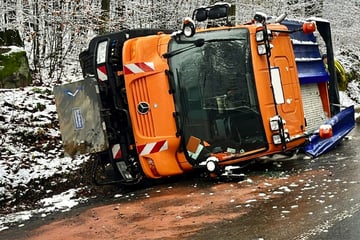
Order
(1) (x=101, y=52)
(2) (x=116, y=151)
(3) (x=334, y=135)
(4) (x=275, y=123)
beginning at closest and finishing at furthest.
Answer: (4) (x=275, y=123), (2) (x=116, y=151), (1) (x=101, y=52), (3) (x=334, y=135)

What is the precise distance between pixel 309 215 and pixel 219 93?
2143mm

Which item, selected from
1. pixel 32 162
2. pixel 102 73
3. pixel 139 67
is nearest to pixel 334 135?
pixel 139 67

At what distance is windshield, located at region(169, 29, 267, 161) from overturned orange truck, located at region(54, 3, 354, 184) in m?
0.01

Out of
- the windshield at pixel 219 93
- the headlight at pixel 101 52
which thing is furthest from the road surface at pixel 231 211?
the headlight at pixel 101 52

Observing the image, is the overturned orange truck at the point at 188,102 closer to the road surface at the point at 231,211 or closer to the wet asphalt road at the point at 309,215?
the road surface at the point at 231,211

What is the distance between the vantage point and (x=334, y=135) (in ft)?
27.3

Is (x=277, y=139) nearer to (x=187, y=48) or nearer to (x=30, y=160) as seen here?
(x=187, y=48)

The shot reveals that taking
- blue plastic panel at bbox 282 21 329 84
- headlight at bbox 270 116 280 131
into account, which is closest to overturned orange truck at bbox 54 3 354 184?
headlight at bbox 270 116 280 131

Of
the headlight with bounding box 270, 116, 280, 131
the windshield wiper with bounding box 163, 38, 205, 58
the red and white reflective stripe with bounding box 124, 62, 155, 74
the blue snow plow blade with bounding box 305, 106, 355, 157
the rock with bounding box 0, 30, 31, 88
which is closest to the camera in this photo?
the headlight with bounding box 270, 116, 280, 131

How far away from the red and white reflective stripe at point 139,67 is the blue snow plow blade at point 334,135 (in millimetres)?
2477

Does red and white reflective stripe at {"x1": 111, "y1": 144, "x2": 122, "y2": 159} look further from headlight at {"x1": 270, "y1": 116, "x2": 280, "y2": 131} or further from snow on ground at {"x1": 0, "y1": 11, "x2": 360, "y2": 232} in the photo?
headlight at {"x1": 270, "y1": 116, "x2": 280, "y2": 131}

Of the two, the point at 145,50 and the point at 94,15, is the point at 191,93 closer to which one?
the point at 145,50

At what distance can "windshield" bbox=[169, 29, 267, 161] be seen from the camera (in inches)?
241

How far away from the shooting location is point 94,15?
11.6m
